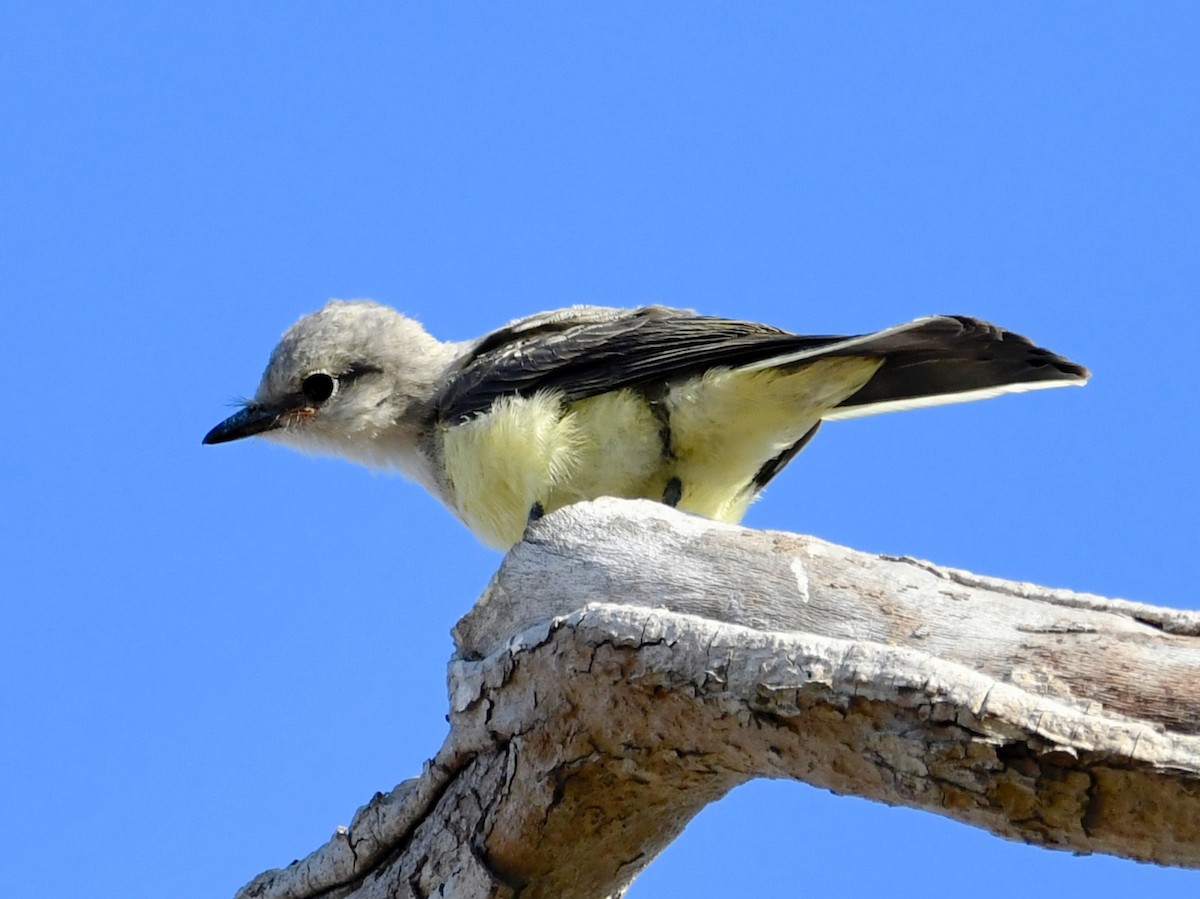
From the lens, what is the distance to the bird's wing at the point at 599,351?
6.27 metres

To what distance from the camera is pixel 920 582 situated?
4191 millimetres

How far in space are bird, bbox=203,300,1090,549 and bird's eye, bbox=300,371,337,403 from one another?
0.53 feet

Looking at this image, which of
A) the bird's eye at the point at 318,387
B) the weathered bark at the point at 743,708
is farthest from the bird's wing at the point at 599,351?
the weathered bark at the point at 743,708

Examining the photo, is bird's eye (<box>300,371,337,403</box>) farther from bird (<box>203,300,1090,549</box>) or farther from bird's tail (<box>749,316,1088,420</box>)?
bird's tail (<box>749,316,1088,420</box>)

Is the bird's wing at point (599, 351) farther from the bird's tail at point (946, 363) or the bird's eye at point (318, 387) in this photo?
the bird's eye at point (318, 387)

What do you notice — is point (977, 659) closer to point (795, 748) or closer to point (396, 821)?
point (795, 748)

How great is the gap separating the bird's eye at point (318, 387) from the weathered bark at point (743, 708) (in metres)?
2.85

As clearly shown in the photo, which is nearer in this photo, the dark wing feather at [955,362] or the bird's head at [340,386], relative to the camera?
the dark wing feather at [955,362]

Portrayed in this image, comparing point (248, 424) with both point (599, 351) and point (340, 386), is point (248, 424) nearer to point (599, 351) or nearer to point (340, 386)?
point (340, 386)

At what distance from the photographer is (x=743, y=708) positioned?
13.3 ft

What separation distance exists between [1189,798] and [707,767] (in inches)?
56.6

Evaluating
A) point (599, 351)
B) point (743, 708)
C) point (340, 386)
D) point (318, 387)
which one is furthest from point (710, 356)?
point (743, 708)

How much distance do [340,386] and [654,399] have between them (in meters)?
1.93

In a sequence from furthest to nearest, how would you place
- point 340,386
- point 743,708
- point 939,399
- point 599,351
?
point 340,386, point 599,351, point 939,399, point 743,708
